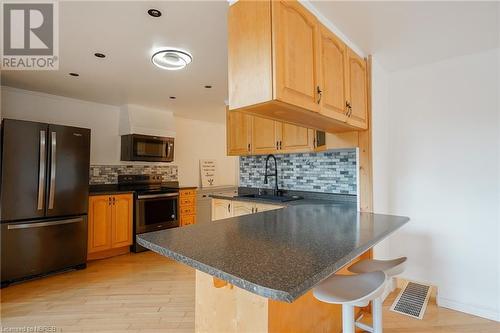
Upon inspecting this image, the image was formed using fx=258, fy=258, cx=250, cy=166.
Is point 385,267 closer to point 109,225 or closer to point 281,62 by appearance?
point 281,62

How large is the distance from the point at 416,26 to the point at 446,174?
4.25 feet

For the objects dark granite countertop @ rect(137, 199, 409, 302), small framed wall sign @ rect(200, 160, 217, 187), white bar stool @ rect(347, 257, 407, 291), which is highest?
small framed wall sign @ rect(200, 160, 217, 187)

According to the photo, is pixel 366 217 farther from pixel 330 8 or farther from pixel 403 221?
pixel 330 8

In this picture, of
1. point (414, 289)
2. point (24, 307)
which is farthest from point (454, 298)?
point (24, 307)

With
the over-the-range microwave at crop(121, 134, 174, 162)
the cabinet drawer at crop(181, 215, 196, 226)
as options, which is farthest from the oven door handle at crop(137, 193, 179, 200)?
the over-the-range microwave at crop(121, 134, 174, 162)

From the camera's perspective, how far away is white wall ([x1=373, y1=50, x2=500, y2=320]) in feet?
6.91

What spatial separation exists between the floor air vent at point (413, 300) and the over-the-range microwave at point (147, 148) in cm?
375

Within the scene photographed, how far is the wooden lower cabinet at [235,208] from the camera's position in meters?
2.76

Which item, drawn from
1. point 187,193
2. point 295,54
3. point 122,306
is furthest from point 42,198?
point 295,54

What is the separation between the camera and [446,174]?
228cm

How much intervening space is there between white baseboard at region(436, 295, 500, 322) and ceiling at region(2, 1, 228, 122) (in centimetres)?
292

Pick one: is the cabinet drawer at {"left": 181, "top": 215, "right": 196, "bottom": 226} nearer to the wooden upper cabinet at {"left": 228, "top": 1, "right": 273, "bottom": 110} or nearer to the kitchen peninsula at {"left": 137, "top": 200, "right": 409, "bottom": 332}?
the kitchen peninsula at {"left": 137, "top": 200, "right": 409, "bottom": 332}

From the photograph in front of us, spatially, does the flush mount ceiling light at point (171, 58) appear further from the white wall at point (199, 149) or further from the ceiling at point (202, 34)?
the white wall at point (199, 149)

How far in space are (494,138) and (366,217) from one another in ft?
4.39
